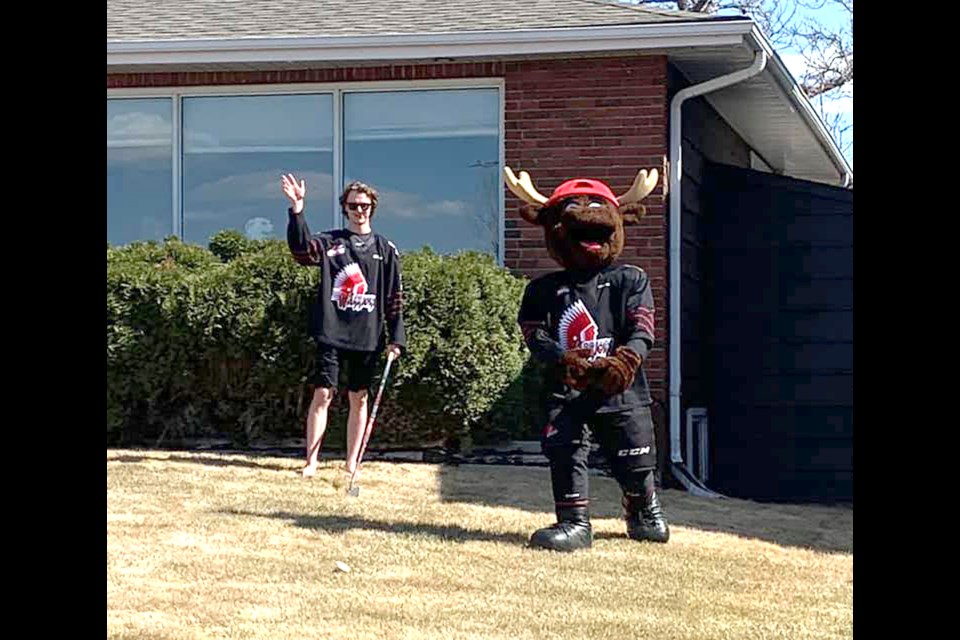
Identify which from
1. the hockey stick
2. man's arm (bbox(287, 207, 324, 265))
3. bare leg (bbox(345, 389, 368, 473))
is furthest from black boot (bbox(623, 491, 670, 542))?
man's arm (bbox(287, 207, 324, 265))

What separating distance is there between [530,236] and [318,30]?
2366mm

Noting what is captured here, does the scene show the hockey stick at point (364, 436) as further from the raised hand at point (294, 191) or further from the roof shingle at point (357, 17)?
the roof shingle at point (357, 17)

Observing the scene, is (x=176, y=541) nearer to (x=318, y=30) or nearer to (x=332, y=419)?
(x=332, y=419)

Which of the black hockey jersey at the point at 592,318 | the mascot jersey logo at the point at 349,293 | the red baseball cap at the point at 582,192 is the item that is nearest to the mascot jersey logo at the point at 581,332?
the black hockey jersey at the point at 592,318

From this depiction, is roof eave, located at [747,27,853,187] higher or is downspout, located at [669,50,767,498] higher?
roof eave, located at [747,27,853,187]

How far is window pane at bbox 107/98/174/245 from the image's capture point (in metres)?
11.6

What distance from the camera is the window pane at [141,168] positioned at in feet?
38.0

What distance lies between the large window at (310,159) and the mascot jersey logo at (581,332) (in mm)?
3896

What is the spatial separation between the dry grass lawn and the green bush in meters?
0.77

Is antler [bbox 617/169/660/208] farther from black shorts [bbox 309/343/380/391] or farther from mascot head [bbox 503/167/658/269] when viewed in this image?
black shorts [bbox 309/343/380/391]
